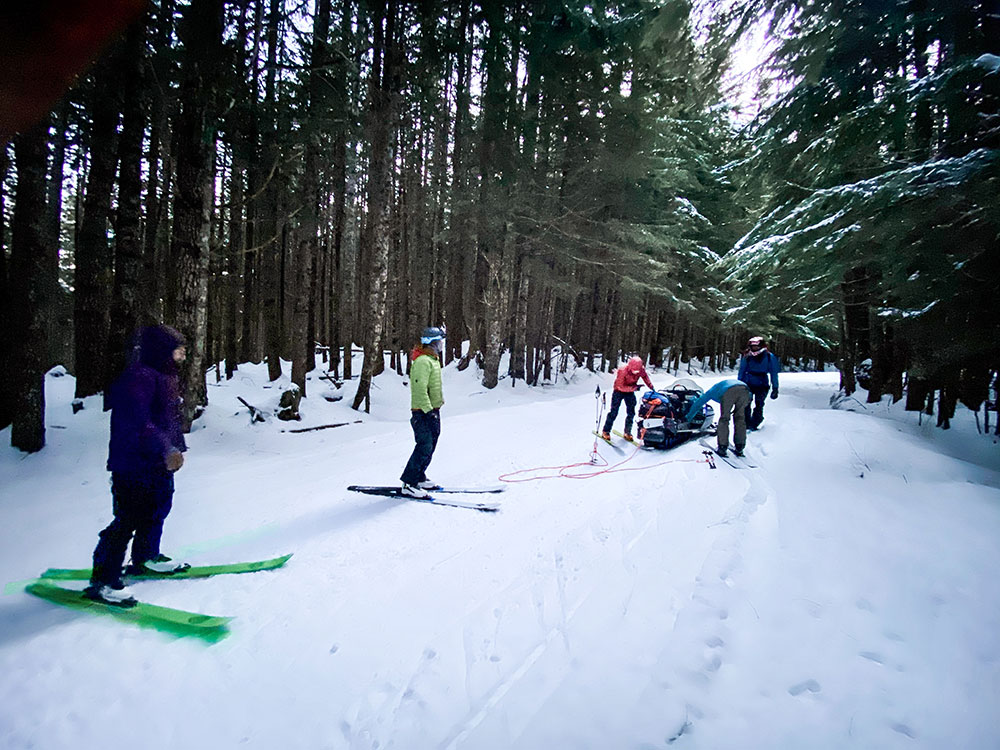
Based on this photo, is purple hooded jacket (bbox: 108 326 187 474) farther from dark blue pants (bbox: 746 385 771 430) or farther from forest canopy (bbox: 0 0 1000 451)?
dark blue pants (bbox: 746 385 771 430)

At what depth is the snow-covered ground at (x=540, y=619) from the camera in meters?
2.28

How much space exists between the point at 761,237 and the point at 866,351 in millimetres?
9328

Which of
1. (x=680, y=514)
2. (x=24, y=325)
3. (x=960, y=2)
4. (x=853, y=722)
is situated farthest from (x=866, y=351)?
(x=24, y=325)

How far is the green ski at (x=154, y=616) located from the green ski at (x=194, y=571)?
246mm

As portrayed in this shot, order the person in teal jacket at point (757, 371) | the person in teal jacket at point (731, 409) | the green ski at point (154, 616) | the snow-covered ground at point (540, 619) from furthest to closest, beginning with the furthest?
the person in teal jacket at point (757, 371) < the person in teal jacket at point (731, 409) < the green ski at point (154, 616) < the snow-covered ground at point (540, 619)

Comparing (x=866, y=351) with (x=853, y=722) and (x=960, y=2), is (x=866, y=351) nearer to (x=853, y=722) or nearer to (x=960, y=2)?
(x=960, y=2)

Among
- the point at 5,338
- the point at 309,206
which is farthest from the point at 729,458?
the point at 5,338

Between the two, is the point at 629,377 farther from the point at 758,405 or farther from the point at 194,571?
the point at 194,571

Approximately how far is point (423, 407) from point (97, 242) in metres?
7.37

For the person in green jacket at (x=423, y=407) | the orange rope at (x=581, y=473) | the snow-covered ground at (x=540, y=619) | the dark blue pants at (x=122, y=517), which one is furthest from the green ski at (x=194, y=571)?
the orange rope at (x=581, y=473)

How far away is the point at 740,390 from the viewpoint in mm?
7211

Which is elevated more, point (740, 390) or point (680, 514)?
point (740, 390)

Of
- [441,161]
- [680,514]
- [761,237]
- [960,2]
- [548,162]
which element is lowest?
[680,514]

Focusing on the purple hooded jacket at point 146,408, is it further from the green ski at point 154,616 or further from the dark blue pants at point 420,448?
the dark blue pants at point 420,448
